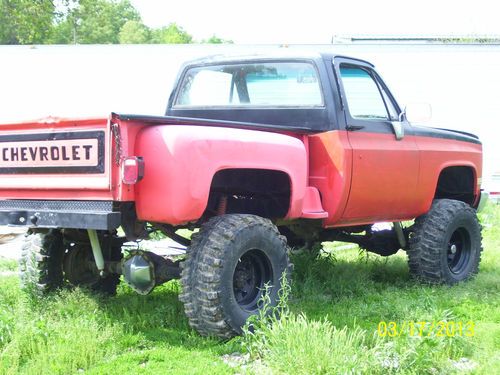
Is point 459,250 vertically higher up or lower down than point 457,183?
lower down

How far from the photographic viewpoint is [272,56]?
6223mm

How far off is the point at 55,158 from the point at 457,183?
14.6ft

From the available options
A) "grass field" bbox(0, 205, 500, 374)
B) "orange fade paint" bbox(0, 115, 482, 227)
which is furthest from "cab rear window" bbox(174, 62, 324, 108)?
"grass field" bbox(0, 205, 500, 374)

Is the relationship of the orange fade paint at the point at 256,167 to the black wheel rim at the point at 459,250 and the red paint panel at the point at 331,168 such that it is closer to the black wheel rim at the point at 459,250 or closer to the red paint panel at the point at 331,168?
the red paint panel at the point at 331,168

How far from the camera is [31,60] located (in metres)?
16.3

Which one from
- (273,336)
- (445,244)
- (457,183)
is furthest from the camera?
(457,183)

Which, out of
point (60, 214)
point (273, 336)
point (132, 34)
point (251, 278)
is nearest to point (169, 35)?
point (132, 34)

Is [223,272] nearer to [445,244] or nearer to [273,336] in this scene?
[273,336]

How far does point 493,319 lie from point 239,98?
112 inches

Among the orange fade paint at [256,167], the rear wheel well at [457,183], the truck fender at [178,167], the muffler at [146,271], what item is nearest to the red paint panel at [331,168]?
the orange fade paint at [256,167]

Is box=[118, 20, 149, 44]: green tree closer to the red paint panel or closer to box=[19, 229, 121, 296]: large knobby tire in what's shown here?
box=[19, 229, 121, 296]: large knobby tire

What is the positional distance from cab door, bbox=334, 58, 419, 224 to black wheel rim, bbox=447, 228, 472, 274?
778 millimetres

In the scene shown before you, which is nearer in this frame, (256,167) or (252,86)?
(256,167)

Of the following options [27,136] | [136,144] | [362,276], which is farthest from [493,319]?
[27,136]
